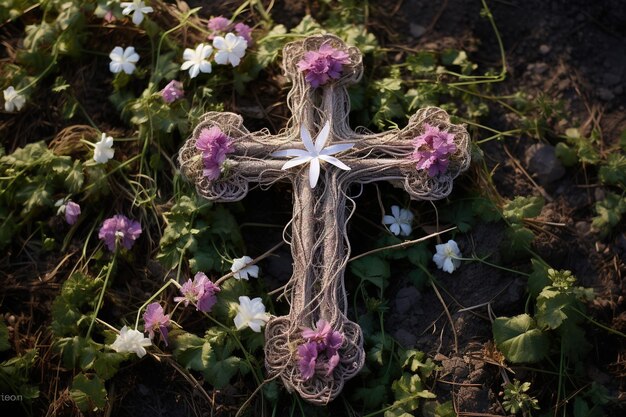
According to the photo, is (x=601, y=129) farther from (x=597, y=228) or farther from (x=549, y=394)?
(x=549, y=394)

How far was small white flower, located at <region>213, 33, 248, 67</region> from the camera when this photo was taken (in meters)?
3.10

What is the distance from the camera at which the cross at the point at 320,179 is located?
259cm

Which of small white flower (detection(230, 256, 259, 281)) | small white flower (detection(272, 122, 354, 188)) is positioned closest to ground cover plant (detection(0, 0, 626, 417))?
small white flower (detection(230, 256, 259, 281))

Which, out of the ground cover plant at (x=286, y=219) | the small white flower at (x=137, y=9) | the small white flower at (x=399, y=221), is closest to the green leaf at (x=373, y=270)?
the ground cover plant at (x=286, y=219)

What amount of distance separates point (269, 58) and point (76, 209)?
1105mm

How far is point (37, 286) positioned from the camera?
3.03 m

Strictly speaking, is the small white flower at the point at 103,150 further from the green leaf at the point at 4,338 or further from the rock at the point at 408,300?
the rock at the point at 408,300

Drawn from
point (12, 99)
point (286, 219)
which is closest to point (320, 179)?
point (286, 219)

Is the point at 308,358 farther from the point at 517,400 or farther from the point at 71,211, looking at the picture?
the point at 71,211

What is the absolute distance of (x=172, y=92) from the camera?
312 centimetres

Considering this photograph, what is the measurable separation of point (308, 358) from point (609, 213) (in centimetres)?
153

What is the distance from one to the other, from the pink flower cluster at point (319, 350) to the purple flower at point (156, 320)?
0.57 meters

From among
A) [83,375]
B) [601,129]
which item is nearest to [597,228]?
[601,129]

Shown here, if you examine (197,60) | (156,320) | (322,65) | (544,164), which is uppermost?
(322,65)
